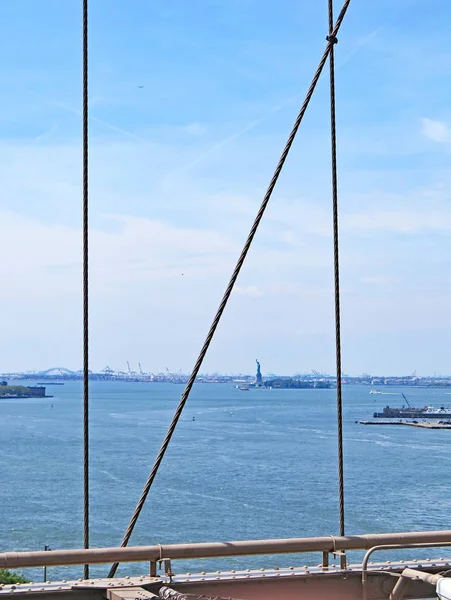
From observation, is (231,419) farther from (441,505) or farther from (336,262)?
(336,262)

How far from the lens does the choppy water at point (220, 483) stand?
30.7 meters

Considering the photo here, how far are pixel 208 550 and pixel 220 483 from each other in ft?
120

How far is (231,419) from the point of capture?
72438 mm

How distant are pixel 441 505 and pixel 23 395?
3606 inches

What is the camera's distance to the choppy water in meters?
30.7

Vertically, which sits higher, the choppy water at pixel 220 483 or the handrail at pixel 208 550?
the handrail at pixel 208 550

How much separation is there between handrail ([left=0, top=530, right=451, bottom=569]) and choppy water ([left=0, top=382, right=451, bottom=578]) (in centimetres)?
2346

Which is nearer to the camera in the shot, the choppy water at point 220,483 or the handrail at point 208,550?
the handrail at point 208,550

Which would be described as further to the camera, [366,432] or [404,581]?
[366,432]

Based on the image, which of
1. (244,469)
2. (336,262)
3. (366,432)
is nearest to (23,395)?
(366,432)

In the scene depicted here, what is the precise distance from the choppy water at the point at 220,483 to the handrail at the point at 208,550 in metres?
23.5

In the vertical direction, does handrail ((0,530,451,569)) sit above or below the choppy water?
above

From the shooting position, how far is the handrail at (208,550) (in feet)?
8.32

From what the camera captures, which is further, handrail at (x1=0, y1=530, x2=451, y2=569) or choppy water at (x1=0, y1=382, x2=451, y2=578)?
choppy water at (x1=0, y1=382, x2=451, y2=578)
